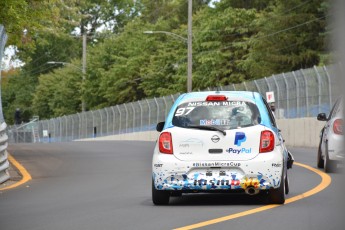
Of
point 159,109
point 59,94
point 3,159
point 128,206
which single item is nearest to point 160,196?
point 128,206

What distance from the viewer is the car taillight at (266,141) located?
12453 mm

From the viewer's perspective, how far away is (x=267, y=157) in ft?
40.8

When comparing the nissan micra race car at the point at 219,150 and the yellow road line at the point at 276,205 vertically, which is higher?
the nissan micra race car at the point at 219,150

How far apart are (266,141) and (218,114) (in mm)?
663

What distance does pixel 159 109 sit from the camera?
64.9 meters

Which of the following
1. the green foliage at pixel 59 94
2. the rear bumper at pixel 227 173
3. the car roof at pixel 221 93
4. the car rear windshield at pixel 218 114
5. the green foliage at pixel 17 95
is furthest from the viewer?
the green foliage at pixel 17 95

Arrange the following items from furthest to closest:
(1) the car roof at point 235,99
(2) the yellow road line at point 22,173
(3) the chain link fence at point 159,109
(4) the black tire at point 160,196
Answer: (3) the chain link fence at point 159,109
(2) the yellow road line at point 22,173
(4) the black tire at point 160,196
(1) the car roof at point 235,99

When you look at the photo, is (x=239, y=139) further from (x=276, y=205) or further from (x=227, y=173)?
(x=276, y=205)

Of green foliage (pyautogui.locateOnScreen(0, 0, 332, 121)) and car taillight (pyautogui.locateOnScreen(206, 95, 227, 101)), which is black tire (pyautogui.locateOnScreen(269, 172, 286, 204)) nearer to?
car taillight (pyautogui.locateOnScreen(206, 95, 227, 101))

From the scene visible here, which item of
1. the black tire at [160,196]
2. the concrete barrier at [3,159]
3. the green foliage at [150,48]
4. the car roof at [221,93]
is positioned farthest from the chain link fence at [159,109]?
the concrete barrier at [3,159]

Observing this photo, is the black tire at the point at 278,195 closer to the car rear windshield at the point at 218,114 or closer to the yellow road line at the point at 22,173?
the car rear windshield at the point at 218,114

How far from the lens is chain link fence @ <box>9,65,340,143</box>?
38000 millimetres

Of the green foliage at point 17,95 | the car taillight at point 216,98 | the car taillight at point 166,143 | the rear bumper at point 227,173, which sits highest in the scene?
the car taillight at point 216,98

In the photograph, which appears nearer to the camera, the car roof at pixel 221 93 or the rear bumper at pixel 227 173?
the rear bumper at pixel 227 173
